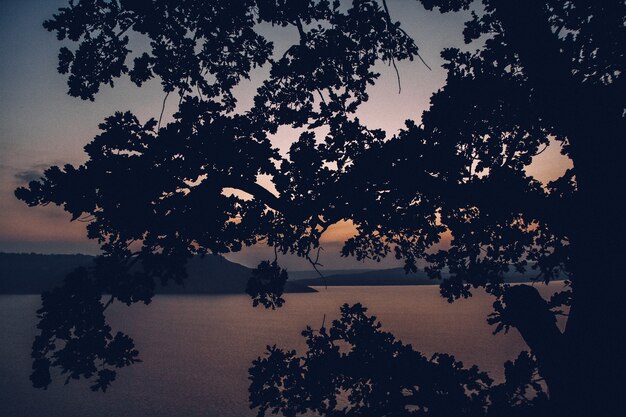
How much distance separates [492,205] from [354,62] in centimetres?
401

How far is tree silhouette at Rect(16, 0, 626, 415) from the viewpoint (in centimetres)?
464

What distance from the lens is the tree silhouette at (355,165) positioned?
4.64 meters

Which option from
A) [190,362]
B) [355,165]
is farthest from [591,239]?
[190,362]

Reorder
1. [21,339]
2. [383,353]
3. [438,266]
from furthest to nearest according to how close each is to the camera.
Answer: [21,339] < [438,266] < [383,353]

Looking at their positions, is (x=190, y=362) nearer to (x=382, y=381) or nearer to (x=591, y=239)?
(x=382, y=381)

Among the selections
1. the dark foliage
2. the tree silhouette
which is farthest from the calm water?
the tree silhouette

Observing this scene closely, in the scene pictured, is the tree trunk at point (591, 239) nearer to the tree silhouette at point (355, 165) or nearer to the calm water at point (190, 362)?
the tree silhouette at point (355, 165)

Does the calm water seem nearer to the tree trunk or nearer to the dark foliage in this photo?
the dark foliage

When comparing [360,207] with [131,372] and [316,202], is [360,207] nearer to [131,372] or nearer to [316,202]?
[316,202]

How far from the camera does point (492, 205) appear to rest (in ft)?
18.2

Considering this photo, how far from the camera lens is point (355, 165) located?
18.3 ft

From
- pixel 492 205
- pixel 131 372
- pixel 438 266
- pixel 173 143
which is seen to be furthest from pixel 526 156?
pixel 131 372

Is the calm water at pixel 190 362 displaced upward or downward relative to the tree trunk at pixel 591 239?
downward

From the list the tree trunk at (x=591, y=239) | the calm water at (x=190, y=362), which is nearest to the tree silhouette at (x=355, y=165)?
the tree trunk at (x=591, y=239)
